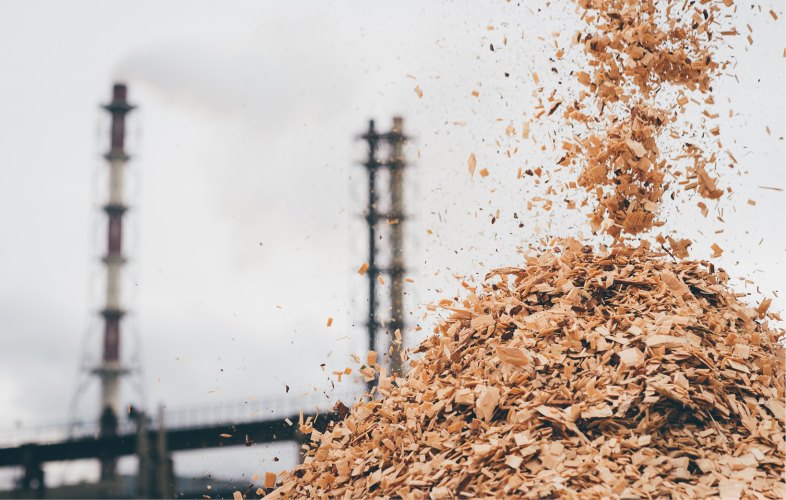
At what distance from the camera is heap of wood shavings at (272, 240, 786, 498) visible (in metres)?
4.69

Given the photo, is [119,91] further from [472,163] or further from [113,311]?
[472,163]

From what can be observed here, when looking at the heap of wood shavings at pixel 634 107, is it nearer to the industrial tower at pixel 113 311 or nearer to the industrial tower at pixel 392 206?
the industrial tower at pixel 392 206

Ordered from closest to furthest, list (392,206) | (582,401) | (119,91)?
(582,401), (392,206), (119,91)

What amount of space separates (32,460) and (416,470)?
13.5 meters

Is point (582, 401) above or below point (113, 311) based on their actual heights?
below

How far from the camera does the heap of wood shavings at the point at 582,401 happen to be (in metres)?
4.69

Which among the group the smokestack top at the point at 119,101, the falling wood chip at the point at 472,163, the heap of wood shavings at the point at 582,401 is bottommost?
the heap of wood shavings at the point at 582,401

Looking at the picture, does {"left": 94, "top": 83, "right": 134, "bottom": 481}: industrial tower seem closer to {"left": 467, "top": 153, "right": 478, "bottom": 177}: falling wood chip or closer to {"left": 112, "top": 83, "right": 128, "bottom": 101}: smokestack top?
{"left": 112, "top": 83, "right": 128, "bottom": 101}: smokestack top

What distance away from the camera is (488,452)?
483cm

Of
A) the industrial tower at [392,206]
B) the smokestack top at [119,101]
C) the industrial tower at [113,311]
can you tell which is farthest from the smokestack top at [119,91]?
the industrial tower at [392,206]

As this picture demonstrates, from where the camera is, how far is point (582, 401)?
501 centimetres

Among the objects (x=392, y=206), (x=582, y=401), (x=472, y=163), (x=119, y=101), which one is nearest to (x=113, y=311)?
(x=119, y=101)

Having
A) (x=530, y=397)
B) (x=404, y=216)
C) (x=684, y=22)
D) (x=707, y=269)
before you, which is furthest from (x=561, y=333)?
(x=404, y=216)

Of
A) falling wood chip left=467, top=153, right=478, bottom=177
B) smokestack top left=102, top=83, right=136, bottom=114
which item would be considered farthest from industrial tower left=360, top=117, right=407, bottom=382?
smokestack top left=102, top=83, right=136, bottom=114
